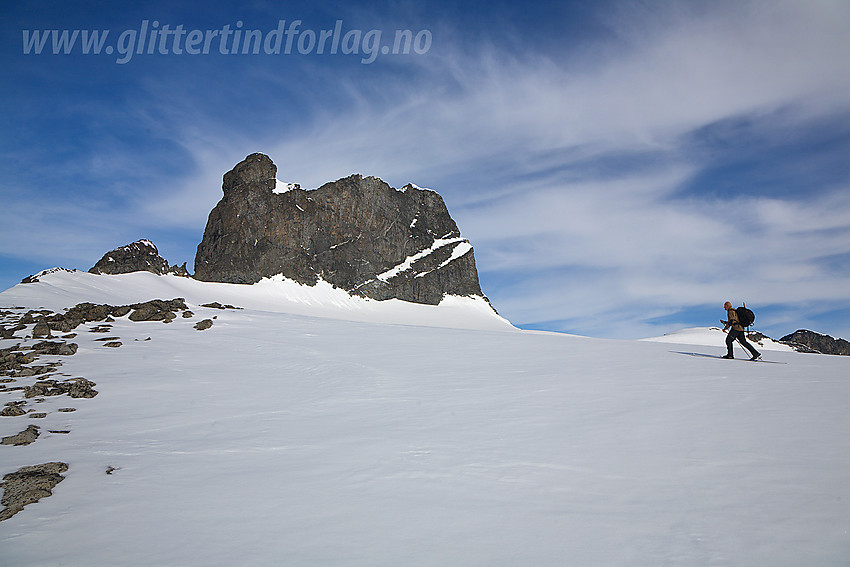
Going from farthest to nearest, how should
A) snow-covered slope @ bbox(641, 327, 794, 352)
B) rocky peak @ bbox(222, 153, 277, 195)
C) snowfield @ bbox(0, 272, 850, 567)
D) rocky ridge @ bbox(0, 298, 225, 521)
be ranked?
rocky peak @ bbox(222, 153, 277, 195) → snow-covered slope @ bbox(641, 327, 794, 352) → rocky ridge @ bbox(0, 298, 225, 521) → snowfield @ bbox(0, 272, 850, 567)

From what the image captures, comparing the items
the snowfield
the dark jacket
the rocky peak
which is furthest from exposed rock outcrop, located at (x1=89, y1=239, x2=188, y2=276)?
the dark jacket

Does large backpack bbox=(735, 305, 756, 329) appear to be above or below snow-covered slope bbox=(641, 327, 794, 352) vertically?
below

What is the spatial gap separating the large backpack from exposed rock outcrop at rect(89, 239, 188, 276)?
75.1 meters

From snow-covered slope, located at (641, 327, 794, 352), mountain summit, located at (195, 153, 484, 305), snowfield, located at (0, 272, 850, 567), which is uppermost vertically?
mountain summit, located at (195, 153, 484, 305)

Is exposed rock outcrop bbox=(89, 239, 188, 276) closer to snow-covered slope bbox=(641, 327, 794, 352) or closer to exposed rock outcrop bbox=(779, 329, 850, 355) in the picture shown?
snow-covered slope bbox=(641, 327, 794, 352)

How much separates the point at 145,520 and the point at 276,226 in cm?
7970

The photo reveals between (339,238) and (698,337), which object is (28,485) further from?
(698,337)

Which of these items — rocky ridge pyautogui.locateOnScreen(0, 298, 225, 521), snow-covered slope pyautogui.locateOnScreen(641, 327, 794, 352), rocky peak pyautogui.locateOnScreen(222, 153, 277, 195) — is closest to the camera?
rocky ridge pyautogui.locateOnScreen(0, 298, 225, 521)

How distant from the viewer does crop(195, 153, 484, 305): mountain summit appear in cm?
7819

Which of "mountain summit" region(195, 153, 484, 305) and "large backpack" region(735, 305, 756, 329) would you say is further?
"mountain summit" region(195, 153, 484, 305)

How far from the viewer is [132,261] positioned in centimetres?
7525

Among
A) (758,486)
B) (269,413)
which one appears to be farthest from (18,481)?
(758,486)

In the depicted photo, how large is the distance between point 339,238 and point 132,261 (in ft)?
108

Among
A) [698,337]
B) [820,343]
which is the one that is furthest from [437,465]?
[820,343]
